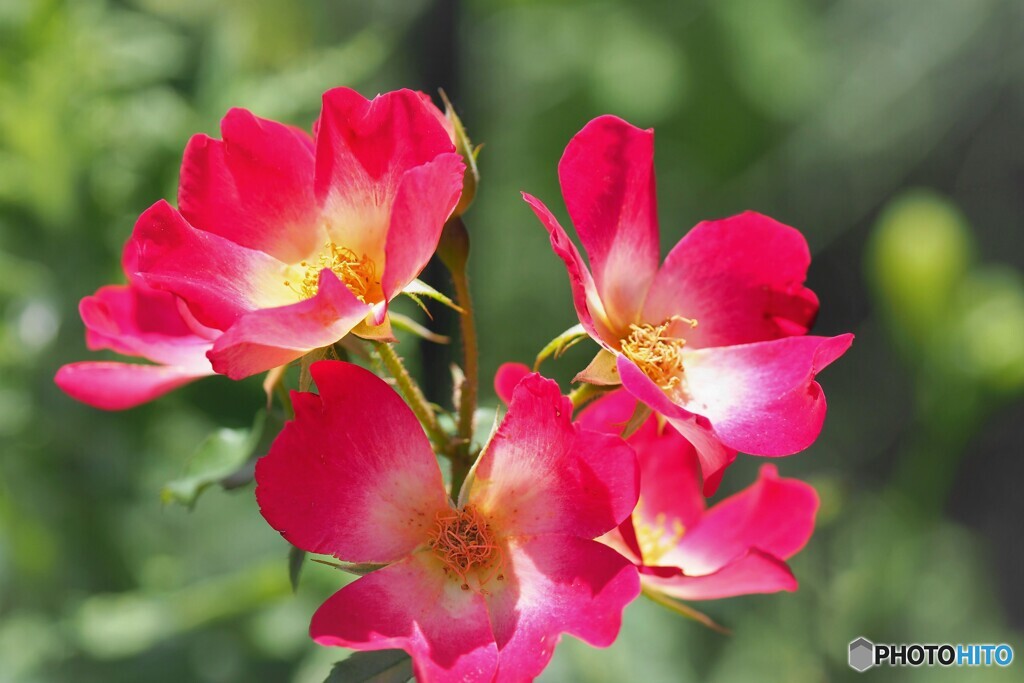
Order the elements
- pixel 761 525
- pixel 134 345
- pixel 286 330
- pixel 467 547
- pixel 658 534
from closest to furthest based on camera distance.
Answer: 1. pixel 286 330
2. pixel 467 547
3. pixel 134 345
4. pixel 761 525
5. pixel 658 534

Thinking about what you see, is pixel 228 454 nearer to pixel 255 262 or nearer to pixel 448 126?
pixel 255 262

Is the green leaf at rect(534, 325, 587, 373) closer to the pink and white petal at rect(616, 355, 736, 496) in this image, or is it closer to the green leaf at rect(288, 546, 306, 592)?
the pink and white petal at rect(616, 355, 736, 496)

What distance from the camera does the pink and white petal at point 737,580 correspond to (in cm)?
101

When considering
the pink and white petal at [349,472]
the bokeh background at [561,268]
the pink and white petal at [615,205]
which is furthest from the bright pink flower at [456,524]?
the bokeh background at [561,268]

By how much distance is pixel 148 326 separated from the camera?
1.07m

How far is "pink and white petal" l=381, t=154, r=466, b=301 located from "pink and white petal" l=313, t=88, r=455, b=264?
0.05 m

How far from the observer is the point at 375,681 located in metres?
0.92

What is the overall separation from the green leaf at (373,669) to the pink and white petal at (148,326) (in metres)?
0.33

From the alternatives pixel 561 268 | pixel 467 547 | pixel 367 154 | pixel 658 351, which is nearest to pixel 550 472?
pixel 467 547

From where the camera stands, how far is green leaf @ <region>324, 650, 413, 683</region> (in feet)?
3.04

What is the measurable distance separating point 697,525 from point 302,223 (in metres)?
0.55

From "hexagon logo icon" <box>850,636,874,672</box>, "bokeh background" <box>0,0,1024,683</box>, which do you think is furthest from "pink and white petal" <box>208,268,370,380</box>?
"hexagon logo icon" <box>850,636,874,672</box>

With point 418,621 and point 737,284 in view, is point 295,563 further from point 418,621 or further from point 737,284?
point 737,284

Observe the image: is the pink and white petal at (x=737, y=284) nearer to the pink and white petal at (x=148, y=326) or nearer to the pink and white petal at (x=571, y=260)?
the pink and white petal at (x=571, y=260)
